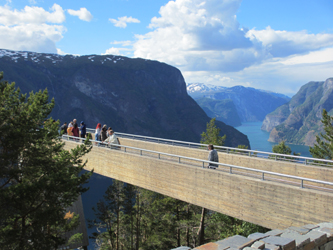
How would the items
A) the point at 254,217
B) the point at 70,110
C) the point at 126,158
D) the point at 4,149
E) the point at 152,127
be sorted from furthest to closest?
the point at 152,127, the point at 70,110, the point at 126,158, the point at 254,217, the point at 4,149

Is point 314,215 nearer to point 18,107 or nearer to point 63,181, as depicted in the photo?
point 63,181

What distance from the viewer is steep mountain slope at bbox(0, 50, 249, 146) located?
154 meters

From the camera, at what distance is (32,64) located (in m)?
164

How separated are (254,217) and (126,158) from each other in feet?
24.4

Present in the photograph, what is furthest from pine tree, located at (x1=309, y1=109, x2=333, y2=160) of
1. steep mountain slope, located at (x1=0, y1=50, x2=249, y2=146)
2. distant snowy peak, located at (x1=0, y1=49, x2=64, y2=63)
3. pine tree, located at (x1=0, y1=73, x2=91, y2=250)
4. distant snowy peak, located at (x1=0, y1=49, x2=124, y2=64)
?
distant snowy peak, located at (x1=0, y1=49, x2=64, y2=63)

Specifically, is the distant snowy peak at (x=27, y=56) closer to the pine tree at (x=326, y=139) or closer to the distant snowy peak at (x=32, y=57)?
the distant snowy peak at (x=32, y=57)

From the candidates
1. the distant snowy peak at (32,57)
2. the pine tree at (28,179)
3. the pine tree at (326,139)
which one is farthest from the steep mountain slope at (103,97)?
the pine tree at (28,179)

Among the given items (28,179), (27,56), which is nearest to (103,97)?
(27,56)

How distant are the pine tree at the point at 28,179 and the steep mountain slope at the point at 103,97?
144 meters

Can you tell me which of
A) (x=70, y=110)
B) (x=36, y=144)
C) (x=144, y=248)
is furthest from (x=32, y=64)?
(x=36, y=144)

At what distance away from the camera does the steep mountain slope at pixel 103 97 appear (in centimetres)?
15388

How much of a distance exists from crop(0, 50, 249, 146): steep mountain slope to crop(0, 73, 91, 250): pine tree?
14370 cm

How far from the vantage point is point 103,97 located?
17562cm

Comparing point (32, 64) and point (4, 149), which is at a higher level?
point (32, 64)
